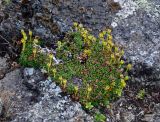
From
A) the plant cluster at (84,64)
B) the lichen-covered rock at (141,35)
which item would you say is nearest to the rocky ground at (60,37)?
the lichen-covered rock at (141,35)

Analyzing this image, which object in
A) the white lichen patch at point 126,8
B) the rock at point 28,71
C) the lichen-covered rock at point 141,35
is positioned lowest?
the rock at point 28,71

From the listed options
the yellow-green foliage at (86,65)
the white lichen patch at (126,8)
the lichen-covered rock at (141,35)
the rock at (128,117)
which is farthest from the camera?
the white lichen patch at (126,8)

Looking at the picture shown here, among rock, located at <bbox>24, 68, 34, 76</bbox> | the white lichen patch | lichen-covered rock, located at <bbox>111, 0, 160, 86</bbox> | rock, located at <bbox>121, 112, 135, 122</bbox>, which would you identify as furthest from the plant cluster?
the white lichen patch

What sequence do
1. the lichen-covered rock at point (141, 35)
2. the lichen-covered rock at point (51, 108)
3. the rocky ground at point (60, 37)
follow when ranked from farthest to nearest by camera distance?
the lichen-covered rock at point (141, 35)
the rocky ground at point (60, 37)
the lichen-covered rock at point (51, 108)

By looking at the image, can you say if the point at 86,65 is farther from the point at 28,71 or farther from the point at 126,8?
the point at 126,8

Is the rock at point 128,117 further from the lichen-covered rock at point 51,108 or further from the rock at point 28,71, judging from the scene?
the rock at point 28,71

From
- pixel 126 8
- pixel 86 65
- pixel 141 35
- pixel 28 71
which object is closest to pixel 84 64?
pixel 86 65

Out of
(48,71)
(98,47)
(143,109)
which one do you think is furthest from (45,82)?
(143,109)
